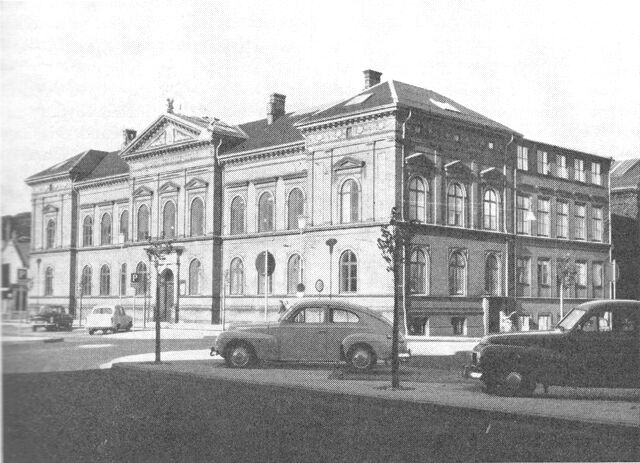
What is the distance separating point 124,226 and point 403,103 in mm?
3776

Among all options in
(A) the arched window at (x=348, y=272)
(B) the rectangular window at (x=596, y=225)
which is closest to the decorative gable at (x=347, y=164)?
(A) the arched window at (x=348, y=272)

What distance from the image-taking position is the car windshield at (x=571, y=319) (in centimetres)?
777

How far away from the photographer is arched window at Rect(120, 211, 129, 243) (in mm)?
6841

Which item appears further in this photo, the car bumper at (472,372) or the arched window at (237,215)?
the car bumper at (472,372)

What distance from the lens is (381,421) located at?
21.1 feet

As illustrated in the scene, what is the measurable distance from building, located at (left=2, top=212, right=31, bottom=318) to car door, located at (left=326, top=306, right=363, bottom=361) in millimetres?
6719

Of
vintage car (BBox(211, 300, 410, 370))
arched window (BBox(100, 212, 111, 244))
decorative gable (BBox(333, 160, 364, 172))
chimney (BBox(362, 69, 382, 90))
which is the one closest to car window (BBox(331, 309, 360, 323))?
vintage car (BBox(211, 300, 410, 370))

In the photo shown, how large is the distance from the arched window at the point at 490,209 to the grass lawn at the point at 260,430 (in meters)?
7.14

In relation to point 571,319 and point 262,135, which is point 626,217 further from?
point 262,135

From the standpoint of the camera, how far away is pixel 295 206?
825 centimetres

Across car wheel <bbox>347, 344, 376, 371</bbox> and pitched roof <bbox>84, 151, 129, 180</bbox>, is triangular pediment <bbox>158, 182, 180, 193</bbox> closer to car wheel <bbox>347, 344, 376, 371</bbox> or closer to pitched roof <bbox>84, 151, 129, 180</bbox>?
pitched roof <bbox>84, 151, 129, 180</bbox>

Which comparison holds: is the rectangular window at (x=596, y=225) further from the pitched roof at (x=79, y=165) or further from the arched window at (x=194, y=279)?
the pitched roof at (x=79, y=165)

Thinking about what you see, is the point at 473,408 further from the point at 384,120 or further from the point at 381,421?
the point at 384,120

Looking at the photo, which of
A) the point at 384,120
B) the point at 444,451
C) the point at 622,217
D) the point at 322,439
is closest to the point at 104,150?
the point at 322,439
